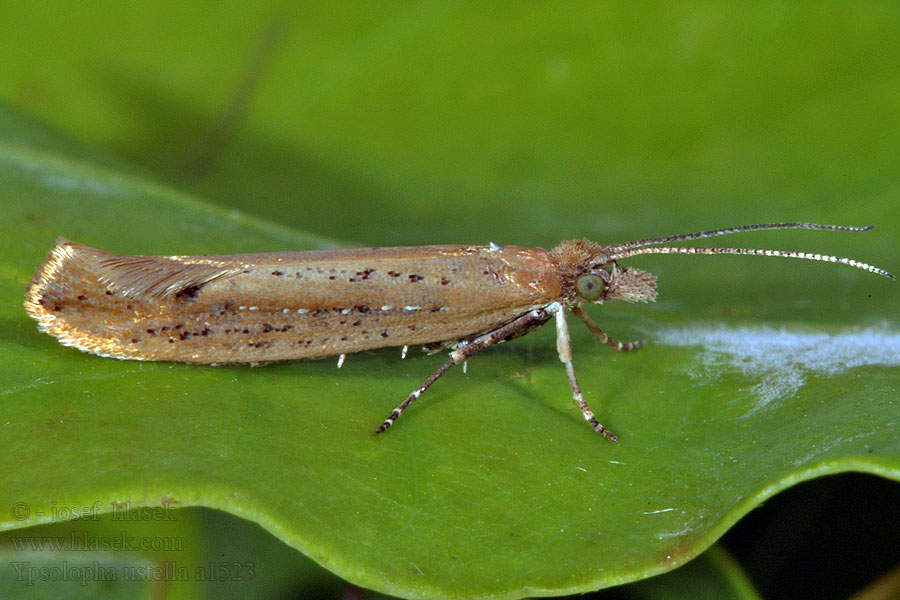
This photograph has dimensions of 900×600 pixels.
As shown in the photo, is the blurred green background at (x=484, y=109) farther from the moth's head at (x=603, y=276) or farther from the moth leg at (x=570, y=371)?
the moth leg at (x=570, y=371)

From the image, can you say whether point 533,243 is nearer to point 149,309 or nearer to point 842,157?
point 842,157

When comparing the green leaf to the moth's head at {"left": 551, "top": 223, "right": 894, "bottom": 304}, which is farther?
the moth's head at {"left": 551, "top": 223, "right": 894, "bottom": 304}

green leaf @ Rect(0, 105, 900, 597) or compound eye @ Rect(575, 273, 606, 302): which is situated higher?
compound eye @ Rect(575, 273, 606, 302)

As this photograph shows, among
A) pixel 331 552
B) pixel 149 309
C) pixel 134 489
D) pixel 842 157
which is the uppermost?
pixel 842 157

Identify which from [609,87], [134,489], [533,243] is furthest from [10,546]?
[609,87]

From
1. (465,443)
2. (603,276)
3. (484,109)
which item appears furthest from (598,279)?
(484,109)

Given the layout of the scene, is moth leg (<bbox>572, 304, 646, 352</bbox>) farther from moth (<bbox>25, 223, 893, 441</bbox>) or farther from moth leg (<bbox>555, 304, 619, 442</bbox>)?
moth leg (<bbox>555, 304, 619, 442</bbox>)

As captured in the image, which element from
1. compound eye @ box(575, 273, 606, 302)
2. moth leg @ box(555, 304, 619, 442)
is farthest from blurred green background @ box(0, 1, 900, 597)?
moth leg @ box(555, 304, 619, 442)

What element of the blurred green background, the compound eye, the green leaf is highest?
the blurred green background

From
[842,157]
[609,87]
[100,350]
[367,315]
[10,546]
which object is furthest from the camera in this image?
[609,87]
